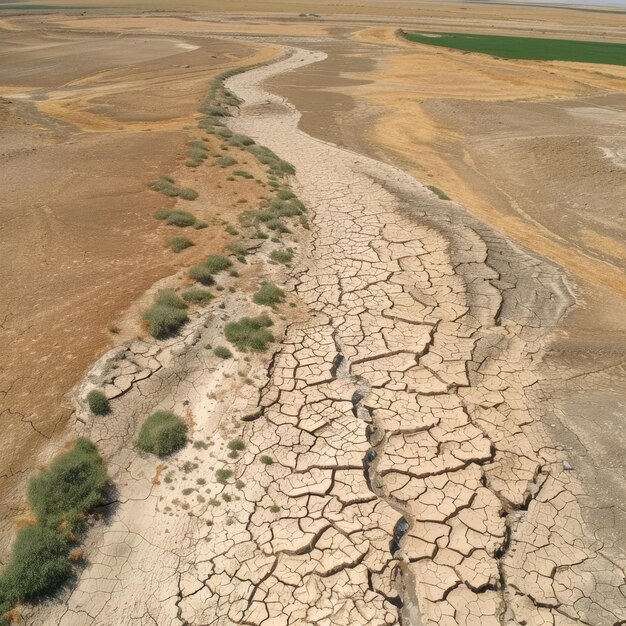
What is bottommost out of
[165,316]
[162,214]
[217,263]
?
[162,214]

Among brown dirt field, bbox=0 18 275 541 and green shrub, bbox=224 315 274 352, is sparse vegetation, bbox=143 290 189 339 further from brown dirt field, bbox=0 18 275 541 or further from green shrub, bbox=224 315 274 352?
green shrub, bbox=224 315 274 352

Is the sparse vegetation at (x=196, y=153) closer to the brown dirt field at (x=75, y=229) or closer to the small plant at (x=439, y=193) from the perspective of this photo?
the brown dirt field at (x=75, y=229)

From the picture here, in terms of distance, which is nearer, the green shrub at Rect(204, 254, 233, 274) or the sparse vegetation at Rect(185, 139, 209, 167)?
the green shrub at Rect(204, 254, 233, 274)

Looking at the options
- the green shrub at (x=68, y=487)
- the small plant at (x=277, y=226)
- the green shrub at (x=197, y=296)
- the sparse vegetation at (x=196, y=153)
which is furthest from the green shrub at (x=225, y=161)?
the green shrub at (x=68, y=487)

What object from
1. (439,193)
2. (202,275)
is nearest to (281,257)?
(202,275)

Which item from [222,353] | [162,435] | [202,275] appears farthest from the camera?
[202,275]

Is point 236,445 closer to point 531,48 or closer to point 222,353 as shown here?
point 222,353

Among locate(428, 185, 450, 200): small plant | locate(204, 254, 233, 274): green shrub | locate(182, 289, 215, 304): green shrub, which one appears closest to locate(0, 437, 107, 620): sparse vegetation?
locate(182, 289, 215, 304): green shrub
